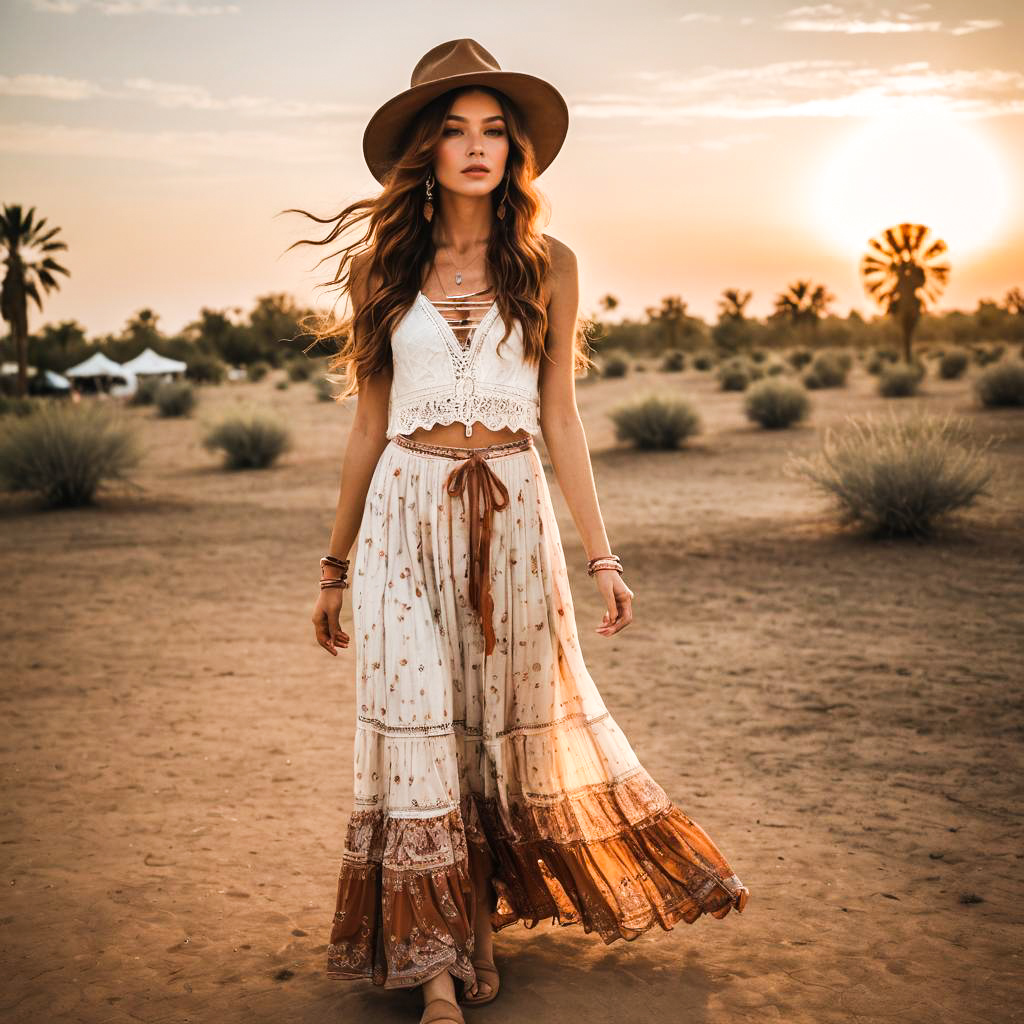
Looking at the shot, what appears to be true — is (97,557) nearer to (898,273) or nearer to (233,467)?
(233,467)

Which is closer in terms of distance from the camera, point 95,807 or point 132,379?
point 95,807

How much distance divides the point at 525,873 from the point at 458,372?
1.39m

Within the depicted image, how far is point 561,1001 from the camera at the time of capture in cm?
304

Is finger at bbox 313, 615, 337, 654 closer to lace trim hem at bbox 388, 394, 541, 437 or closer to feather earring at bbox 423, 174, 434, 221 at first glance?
lace trim hem at bbox 388, 394, 541, 437

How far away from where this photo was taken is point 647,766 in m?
5.32

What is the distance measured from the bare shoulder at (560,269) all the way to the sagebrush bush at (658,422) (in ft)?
54.2

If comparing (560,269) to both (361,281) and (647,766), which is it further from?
(647,766)

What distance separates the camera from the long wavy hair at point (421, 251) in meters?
3.04

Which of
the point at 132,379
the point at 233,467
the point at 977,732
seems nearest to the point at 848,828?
the point at 977,732

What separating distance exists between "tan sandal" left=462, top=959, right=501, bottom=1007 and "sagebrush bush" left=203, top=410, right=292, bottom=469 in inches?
670

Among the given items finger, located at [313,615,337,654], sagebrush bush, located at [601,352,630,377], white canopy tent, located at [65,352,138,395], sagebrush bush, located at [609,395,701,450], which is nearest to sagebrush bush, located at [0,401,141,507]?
sagebrush bush, located at [609,395,701,450]

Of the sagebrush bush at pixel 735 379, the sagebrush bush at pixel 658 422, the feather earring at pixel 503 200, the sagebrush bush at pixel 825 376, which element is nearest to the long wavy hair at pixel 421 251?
the feather earring at pixel 503 200

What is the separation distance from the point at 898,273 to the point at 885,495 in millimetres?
41708

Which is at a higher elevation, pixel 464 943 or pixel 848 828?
pixel 464 943
